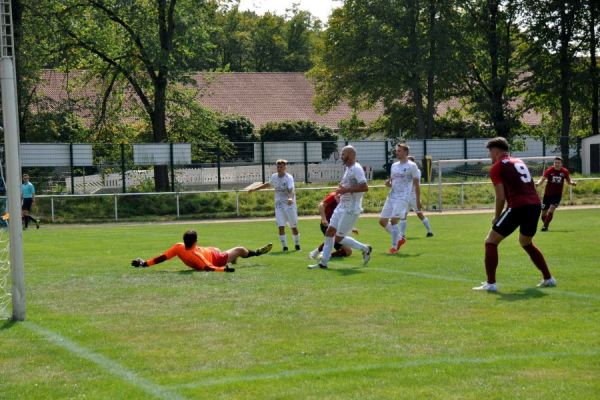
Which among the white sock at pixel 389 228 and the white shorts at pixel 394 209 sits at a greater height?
the white shorts at pixel 394 209

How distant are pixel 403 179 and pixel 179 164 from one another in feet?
75.2

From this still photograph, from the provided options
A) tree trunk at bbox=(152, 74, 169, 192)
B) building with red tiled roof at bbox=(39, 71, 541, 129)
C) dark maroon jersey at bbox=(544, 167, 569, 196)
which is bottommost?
dark maroon jersey at bbox=(544, 167, 569, 196)

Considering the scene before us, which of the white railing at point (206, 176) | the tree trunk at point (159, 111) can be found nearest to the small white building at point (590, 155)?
the white railing at point (206, 176)

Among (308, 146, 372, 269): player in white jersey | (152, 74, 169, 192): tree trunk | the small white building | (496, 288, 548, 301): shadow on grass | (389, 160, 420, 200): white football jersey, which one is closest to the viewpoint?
(496, 288, 548, 301): shadow on grass

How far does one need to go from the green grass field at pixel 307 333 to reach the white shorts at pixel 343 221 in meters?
0.57

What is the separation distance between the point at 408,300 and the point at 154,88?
115 ft

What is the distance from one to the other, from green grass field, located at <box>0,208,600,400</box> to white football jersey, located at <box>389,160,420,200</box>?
3246mm

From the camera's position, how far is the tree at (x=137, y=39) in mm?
41562

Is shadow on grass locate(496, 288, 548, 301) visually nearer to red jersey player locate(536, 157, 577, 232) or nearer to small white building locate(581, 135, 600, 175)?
red jersey player locate(536, 157, 577, 232)

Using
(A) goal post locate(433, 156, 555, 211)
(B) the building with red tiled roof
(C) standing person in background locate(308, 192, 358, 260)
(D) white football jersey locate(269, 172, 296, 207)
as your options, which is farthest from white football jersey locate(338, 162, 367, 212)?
(B) the building with red tiled roof

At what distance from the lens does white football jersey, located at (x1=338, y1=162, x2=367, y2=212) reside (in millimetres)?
14148

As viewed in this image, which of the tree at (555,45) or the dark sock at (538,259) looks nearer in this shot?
the dark sock at (538,259)

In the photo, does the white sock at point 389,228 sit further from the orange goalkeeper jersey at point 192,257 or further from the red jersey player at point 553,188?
the red jersey player at point 553,188

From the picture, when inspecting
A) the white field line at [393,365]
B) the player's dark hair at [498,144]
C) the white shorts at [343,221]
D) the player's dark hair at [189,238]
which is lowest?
the white field line at [393,365]
